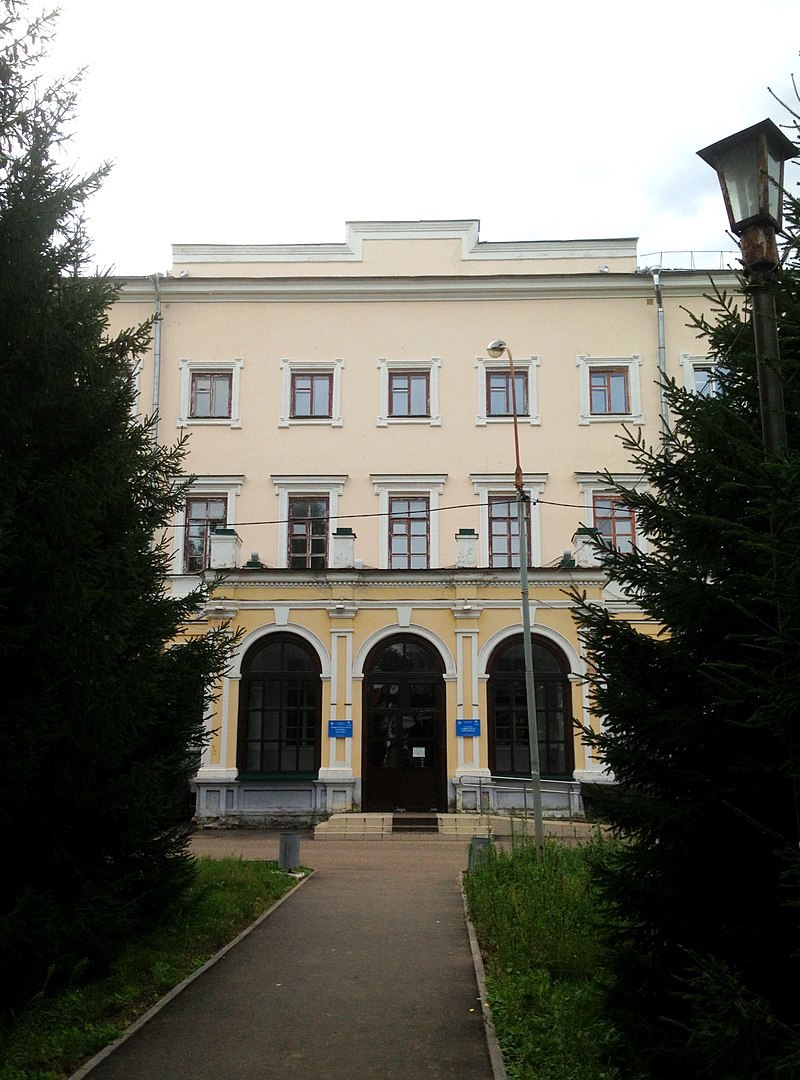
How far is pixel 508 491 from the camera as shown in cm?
2767

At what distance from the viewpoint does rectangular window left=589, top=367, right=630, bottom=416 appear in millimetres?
28297

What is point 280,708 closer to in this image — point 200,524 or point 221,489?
point 200,524

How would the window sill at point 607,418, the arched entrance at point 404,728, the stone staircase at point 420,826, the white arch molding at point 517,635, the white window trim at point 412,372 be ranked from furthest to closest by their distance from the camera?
1. the white window trim at point 412,372
2. the window sill at point 607,418
3. the white arch molding at point 517,635
4. the arched entrance at point 404,728
5. the stone staircase at point 420,826

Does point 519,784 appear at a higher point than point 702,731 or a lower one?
lower

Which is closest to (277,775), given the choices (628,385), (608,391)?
(608,391)

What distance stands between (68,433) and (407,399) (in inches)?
821

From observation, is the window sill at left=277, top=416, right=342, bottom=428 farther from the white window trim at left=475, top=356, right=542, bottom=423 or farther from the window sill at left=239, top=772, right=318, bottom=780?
the window sill at left=239, top=772, right=318, bottom=780

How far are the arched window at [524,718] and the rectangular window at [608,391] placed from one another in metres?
7.38

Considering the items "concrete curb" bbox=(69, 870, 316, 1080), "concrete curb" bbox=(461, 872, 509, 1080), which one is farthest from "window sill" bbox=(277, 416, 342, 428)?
"concrete curb" bbox=(461, 872, 509, 1080)

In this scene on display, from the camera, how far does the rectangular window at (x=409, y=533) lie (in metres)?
27.2

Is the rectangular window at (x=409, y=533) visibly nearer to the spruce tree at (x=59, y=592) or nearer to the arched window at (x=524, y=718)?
the arched window at (x=524, y=718)

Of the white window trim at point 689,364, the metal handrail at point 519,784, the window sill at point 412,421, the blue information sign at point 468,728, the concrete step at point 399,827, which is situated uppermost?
the white window trim at point 689,364

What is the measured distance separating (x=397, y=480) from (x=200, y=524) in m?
5.73

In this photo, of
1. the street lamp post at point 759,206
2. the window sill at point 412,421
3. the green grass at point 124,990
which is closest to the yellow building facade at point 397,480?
the window sill at point 412,421
